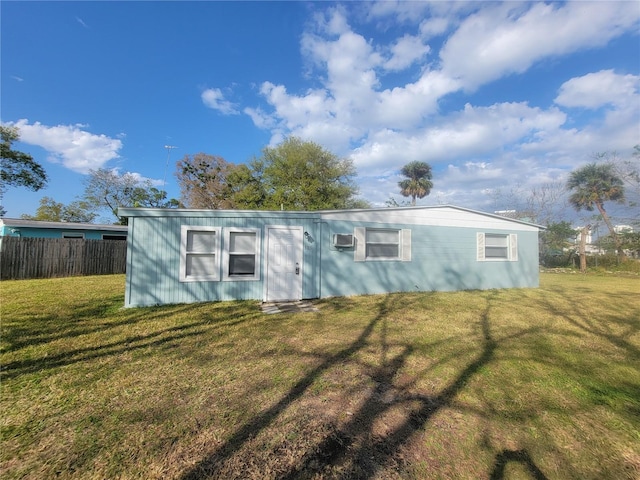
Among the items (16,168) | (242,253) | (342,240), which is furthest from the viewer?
(16,168)

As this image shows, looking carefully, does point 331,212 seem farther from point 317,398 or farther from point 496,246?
point 496,246

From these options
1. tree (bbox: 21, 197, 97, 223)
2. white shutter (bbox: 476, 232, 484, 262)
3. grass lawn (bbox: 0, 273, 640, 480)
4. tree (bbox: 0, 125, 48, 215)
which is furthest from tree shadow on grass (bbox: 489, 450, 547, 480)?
tree (bbox: 21, 197, 97, 223)

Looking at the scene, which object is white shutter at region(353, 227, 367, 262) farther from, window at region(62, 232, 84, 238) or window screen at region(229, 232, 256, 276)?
window at region(62, 232, 84, 238)

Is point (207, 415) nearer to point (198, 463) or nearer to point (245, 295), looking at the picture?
point (198, 463)

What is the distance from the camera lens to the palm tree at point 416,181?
26156 millimetres

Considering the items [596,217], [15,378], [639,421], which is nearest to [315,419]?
[639,421]

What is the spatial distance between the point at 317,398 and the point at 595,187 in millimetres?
27016

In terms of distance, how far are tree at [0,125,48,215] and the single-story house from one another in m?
4.80

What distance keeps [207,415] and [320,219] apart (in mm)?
5857

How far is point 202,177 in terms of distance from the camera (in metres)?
26.3

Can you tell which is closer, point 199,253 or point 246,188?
point 199,253

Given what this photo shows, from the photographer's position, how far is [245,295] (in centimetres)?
738

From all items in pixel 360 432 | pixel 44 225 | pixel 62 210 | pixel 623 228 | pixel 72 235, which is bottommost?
pixel 360 432

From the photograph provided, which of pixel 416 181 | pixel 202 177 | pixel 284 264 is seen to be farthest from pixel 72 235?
pixel 416 181
